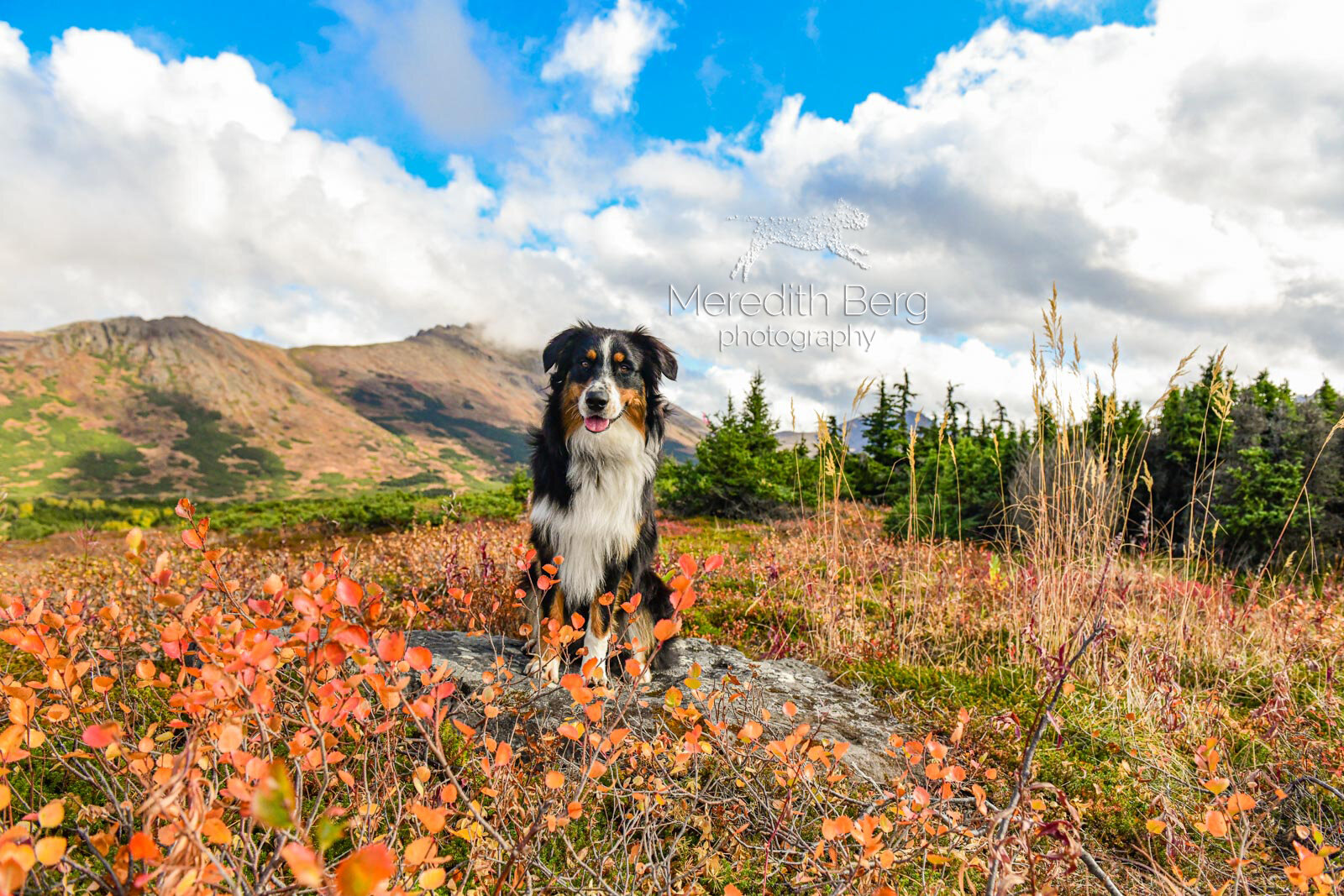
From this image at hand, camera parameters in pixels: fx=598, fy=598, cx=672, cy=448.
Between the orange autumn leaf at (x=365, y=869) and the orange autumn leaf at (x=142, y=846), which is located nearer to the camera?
the orange autumn leaf at (x=365, y=869)

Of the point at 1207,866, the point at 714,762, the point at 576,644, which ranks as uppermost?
the point at 576,644

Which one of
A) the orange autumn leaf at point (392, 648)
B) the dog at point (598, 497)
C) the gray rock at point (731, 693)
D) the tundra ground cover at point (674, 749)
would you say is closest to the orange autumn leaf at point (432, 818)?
the tundra ground cover at point (674, 749)

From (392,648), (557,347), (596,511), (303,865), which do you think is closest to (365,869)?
(303,865)

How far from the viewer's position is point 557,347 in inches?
158

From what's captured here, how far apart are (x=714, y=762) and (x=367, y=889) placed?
2434 millimetres

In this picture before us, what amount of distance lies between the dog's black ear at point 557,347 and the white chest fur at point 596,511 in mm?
621

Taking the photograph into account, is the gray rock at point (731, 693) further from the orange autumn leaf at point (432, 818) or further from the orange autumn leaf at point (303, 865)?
the orange autumn leaf at point (303, 865)

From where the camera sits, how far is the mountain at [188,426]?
268ft

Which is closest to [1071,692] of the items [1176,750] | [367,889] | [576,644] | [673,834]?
[1176,750]

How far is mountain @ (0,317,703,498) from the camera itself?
268 ft

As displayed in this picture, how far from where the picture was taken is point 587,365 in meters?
3.74

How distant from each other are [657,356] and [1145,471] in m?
3.84

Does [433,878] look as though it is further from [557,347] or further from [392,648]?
[557,347]

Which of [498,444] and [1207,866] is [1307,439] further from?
[498,444]
